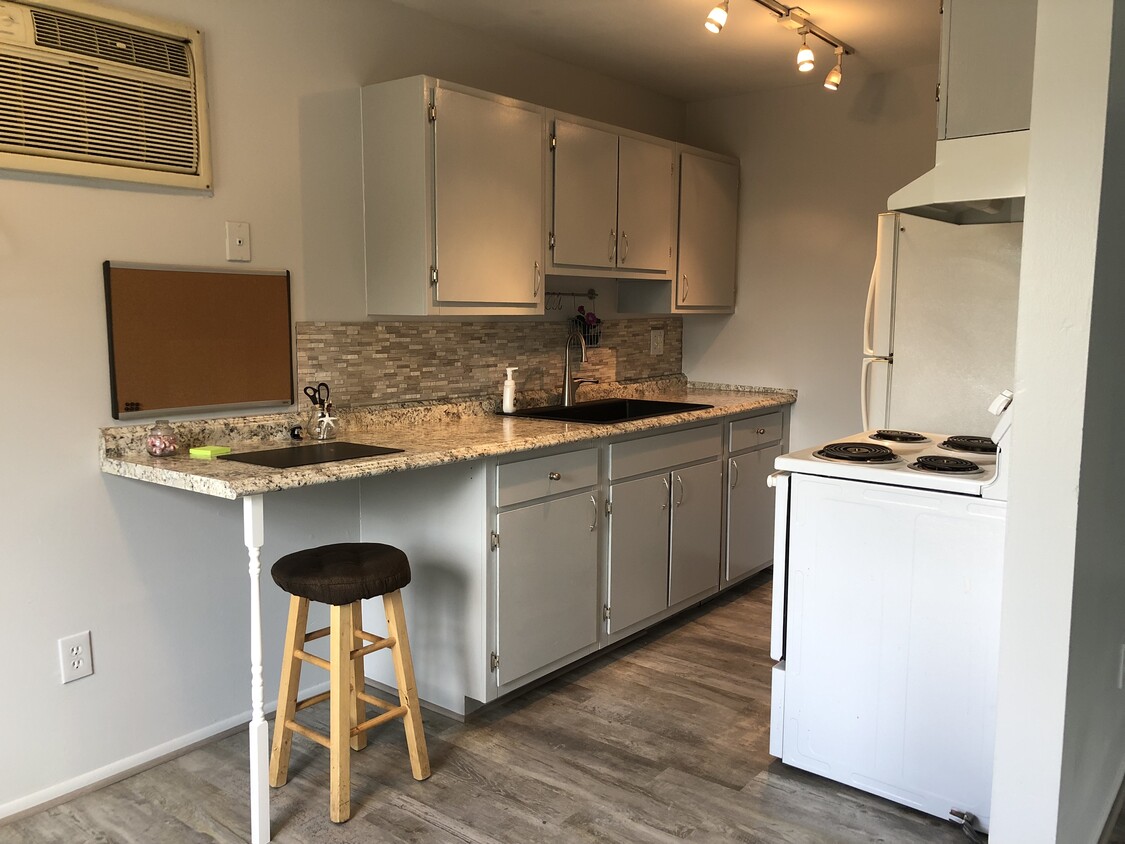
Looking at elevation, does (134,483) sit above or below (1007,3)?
below

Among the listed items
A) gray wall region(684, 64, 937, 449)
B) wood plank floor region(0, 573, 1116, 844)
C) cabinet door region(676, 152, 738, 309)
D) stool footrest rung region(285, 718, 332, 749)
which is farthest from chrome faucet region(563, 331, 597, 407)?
stool footrest rung region(285, 718, 332, 749)

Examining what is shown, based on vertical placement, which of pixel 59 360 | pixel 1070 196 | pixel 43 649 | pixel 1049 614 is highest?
pixel 1070 196

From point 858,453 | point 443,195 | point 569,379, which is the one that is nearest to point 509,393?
point 569,379

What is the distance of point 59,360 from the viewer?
236 cm

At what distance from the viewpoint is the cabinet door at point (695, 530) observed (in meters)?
3.65

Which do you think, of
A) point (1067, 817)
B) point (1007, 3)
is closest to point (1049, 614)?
point (1067, 817)

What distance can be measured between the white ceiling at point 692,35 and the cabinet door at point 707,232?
431 mm

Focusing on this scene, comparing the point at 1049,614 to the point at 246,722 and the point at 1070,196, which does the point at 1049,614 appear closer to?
the point at 1070,196

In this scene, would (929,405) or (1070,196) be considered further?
(929,405)

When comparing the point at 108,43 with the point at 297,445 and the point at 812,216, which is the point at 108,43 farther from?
the point at 812,216

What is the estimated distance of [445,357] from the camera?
342cm

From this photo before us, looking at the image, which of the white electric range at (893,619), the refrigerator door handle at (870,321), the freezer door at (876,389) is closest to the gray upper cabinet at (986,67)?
the white electric range at (893,619)

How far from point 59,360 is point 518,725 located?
1709 mm

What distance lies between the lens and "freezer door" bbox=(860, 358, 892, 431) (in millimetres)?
3359
